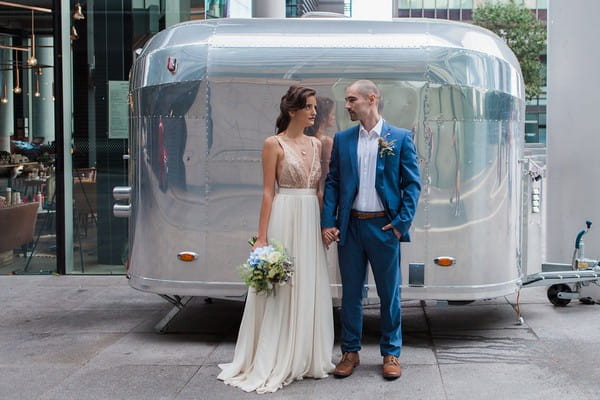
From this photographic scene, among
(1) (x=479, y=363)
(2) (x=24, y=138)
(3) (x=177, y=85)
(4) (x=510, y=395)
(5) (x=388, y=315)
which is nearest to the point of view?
(4) (x=510, y=395)

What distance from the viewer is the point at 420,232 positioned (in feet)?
23.6

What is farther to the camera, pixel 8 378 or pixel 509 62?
pixel 509 62

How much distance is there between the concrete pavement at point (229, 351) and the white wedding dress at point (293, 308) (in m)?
0.16

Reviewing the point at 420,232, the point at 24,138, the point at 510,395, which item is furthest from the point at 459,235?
the point at 24,138

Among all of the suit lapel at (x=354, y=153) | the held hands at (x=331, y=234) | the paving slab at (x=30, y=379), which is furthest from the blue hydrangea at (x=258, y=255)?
the paving slab at (x=30, y=379)

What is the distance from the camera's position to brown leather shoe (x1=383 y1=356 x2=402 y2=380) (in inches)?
248

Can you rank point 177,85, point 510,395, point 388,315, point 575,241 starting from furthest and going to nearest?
point 575,241
point 177,85
point 388,315
point 510,395

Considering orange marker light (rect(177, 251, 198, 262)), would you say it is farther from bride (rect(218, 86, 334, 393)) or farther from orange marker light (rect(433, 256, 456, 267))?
orange marker light (rect(433, 256, 456, 267))

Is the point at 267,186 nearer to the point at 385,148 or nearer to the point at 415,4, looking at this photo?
the point at 385,148

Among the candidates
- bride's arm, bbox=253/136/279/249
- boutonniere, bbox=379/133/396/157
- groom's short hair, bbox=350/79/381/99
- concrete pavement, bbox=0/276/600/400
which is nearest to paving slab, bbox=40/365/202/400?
concrete pavement, bbox=0/276/600/400

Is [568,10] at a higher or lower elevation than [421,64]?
higher

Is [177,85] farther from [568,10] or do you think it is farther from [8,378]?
[568,10]

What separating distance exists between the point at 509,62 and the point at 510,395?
9.10 feet

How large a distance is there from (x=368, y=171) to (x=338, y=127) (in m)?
0.90
